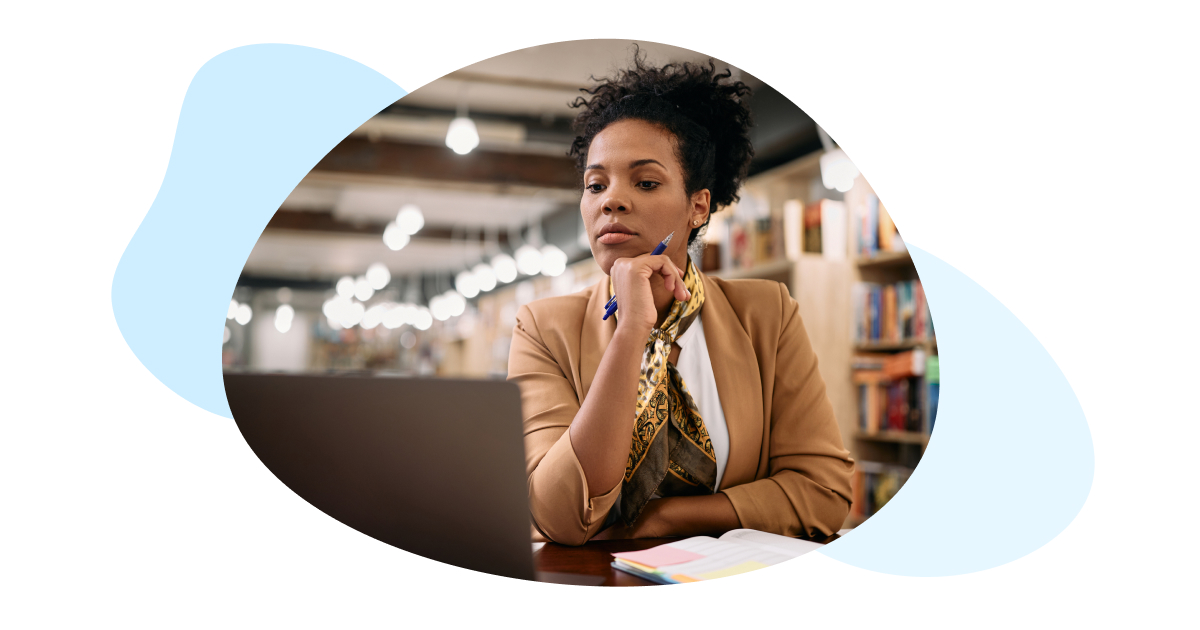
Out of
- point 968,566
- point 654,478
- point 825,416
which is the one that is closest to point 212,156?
point 654,478

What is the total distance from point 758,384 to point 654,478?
0.60 feet

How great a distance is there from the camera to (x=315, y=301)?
105 cm

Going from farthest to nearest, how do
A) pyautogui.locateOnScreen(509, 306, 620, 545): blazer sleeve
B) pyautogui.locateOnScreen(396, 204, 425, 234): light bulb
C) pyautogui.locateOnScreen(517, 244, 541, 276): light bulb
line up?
1. pyautogui.locateOnScreen(396, 204, 425, 234): light bulb
2. pyautogui.locateOnScreen(517, 244, 541, 276): light bulb
3. pyautogui.locateOnScreen(509, 306, 620, 545): blazer sleeve

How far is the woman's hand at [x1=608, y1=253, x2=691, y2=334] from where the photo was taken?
2.64 ft

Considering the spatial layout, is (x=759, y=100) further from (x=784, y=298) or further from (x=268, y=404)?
(x=268, y=404)

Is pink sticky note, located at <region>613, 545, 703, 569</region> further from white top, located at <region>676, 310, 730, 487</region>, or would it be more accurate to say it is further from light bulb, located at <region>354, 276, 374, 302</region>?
light bulb, located at <region>354, 276, 374, 302</region>

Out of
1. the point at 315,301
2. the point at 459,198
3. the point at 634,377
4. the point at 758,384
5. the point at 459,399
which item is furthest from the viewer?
the point at 459,198

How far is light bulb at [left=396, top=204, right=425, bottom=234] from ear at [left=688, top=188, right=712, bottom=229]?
0.57 metres

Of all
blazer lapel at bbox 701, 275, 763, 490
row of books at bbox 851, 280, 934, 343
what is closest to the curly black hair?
blazer lapel at bbox 701, 275, 763, 490

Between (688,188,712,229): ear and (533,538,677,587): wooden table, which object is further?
(688,188,712,229): ear

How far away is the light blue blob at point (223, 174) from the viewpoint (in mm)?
891

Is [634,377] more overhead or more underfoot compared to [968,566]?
more overhead

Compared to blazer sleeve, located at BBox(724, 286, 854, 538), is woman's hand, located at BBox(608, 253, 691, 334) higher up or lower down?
higher up

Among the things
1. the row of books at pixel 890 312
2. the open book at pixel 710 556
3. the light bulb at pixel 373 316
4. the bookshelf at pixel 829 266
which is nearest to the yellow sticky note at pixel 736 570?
the open book at pixel 710 556
